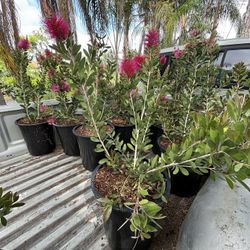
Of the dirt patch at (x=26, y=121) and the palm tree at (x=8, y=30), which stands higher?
the palm tree at (x=8, y=30)

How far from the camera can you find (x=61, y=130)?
5.75 feet

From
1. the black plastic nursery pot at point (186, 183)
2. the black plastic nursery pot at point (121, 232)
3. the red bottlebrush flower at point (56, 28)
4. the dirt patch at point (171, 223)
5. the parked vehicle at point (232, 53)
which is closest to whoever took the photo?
the red bottlebrush flower at point (56, 28)

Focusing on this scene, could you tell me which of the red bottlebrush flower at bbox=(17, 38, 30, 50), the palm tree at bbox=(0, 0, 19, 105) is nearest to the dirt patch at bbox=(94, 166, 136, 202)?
the red bottlebrush flower at bbox=(17, 38, 30, 50)

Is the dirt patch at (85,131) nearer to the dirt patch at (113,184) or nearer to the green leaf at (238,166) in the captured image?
the dirt patch at (113,184)

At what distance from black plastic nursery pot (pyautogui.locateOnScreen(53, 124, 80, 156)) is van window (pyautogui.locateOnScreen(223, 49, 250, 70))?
73.8 inches

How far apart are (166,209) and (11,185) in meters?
1.17

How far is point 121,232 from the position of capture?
2.87 ft

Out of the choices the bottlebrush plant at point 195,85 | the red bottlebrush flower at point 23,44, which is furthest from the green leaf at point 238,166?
the red bottlebrush flower at point 23,44

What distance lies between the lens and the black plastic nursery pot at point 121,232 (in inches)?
32.3

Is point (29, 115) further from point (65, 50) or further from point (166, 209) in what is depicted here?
point (166, 209)

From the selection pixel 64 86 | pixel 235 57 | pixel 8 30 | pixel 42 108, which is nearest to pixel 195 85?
pixel 64 86

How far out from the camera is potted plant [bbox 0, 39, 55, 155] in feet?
5.44

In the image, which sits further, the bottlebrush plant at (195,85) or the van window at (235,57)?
the van window at (235,57)

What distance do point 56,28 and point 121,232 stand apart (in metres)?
0.90
